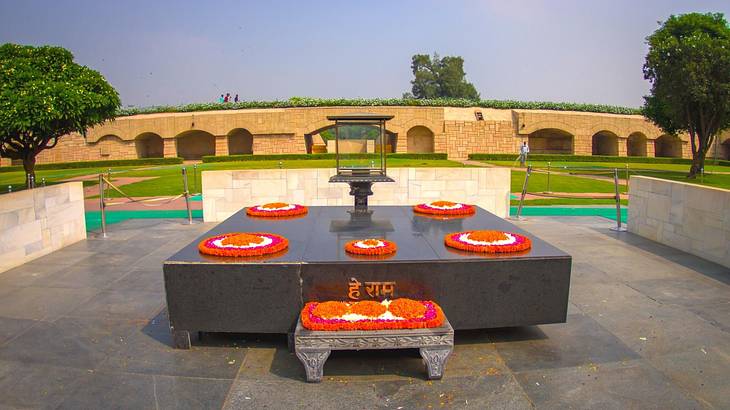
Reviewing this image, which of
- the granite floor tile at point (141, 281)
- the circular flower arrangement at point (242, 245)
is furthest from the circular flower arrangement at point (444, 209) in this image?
the granite floor tile at point (141, 281)

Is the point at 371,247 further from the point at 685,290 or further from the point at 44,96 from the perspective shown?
the point at 44,96

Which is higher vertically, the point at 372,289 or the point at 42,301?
the point at 372,289

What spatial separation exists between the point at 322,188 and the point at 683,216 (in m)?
6.57

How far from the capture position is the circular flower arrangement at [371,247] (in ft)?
15.3

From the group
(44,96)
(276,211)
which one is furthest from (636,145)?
(276,211)

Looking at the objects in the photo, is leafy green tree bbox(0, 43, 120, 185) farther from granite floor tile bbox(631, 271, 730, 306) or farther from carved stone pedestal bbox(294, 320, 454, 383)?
granite floor tile bbox(631, 271, 730, 306)

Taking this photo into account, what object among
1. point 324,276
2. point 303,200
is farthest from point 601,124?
point 324,276

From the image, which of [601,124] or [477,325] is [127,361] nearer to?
[477,325]

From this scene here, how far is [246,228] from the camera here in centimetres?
617

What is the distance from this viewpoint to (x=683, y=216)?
7887 mm

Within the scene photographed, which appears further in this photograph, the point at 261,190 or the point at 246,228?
the point at 261,190

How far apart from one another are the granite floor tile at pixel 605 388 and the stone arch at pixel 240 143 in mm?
35346

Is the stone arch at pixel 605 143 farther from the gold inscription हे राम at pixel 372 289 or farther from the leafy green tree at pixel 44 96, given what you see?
the gold inscription हे राम at pixel 372 289

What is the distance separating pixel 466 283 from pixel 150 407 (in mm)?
2569
